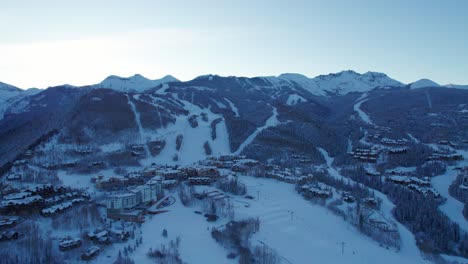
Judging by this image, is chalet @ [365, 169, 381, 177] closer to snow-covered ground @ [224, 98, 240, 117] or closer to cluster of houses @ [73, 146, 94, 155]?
cluster of houses @ [73, 146, 94, 155]

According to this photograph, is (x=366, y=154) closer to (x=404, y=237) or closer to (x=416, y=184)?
(x=416, y=184)

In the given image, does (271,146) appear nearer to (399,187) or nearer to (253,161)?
(253,161)

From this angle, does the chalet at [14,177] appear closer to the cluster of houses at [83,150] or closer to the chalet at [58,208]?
the chalet at [58,208]

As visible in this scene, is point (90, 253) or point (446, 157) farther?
point (446, 157)

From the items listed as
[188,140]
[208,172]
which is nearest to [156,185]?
[208,172]

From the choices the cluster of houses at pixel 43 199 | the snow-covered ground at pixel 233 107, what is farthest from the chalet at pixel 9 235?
the snow-covered ground at pixel 233 107

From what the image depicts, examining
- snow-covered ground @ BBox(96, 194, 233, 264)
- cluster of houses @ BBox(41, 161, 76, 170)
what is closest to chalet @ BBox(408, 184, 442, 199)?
snow-covered ground @ BBox(96, 194, 233, 264)
